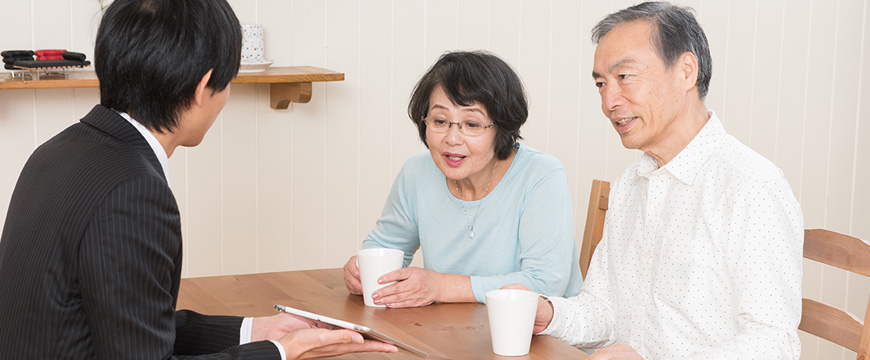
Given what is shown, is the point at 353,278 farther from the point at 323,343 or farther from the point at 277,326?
the point at 323,343

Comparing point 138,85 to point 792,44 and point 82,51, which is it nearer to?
point 82,51

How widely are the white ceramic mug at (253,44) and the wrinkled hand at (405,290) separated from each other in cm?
106

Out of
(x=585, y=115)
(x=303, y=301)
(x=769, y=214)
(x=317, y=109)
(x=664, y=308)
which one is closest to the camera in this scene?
(x=769, y=214)

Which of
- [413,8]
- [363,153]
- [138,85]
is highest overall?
[413,8]

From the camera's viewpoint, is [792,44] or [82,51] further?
[792,44]

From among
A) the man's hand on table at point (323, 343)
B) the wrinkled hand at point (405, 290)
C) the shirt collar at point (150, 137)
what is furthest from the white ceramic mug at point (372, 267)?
the shirt collar at point (150, 137)

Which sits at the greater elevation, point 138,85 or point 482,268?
point 138,85

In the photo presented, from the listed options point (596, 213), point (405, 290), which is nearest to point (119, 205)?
point (405, 290)

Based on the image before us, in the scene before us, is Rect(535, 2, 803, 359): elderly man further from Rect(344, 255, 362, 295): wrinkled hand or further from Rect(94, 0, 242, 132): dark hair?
Rect(94, 0, 242, 132): dark hair

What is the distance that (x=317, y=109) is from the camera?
2.69 metres

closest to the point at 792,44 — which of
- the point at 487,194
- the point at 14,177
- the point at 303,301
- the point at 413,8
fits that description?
the point at 413,8

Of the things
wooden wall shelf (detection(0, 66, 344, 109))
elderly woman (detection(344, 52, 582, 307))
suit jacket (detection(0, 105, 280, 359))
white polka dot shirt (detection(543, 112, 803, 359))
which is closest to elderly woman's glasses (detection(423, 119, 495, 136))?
elderly woman (detection(344, 52, 582, 307))

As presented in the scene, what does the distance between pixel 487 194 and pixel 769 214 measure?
713mm

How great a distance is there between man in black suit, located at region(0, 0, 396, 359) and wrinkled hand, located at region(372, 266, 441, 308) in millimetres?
415
